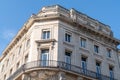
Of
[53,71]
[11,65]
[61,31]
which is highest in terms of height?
[61,31]

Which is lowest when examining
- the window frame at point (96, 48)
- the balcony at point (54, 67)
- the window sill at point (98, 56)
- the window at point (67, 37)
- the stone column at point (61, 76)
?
the stone column at point (61, 76)

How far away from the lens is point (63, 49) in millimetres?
28922

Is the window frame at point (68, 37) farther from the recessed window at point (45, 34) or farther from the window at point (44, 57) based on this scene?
the window at point (44, 57)

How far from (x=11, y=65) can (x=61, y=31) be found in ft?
29.2

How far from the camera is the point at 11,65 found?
3444 cm

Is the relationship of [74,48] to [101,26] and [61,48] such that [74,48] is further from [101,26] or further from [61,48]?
[101,26]

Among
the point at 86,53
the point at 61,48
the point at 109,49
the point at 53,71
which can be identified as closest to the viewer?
the point at 53,71

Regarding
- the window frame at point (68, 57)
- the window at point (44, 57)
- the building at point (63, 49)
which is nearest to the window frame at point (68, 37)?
the building at point (63, 49)

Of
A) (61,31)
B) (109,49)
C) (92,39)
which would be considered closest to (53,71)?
(61,31)

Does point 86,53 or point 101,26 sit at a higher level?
point 101,26

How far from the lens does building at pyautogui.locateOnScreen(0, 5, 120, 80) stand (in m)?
27.1

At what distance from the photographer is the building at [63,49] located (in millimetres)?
27141

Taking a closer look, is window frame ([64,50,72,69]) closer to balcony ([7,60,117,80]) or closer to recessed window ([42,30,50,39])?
balcony ([7,60,117,80])

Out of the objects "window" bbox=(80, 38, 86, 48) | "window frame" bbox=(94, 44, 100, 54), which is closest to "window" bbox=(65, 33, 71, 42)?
"window" bbox=(80, 38, 86, 48)
